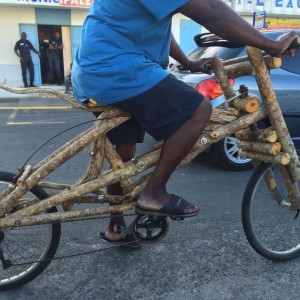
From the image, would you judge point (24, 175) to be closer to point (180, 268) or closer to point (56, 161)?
point (56, 161)

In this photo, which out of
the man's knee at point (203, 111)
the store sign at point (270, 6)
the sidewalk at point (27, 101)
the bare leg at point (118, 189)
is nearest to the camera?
the man's knee at point (203, 111)

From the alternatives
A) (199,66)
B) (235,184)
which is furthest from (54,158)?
(235,184)

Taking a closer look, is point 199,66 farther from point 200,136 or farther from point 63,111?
point 63,111

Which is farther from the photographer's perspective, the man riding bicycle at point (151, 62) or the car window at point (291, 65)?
the car window at point (291, 65)

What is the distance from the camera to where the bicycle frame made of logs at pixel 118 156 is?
224cm

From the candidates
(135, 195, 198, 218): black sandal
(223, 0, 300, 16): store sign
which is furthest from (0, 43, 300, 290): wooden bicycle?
(223, 0, 300, 16): store sign

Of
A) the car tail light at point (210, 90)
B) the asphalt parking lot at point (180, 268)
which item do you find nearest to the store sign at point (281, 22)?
the car tail light at point (210, 90)

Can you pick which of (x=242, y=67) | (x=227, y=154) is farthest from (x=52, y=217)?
(x=227, y=154)

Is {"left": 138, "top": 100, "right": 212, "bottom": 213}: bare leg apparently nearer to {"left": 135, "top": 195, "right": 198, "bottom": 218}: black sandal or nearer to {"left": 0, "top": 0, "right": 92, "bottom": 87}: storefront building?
{"left": 135, "top": 195, "right": 198, "bottom": 218}: black sandal

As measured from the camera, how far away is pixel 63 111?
9648mm

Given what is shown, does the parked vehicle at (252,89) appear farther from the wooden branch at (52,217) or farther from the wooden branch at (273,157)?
the wooden branch at (52,217)

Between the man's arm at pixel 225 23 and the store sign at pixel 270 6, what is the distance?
16.4 metres

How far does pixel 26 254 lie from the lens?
108 inches

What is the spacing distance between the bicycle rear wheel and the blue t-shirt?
776 millimetres
